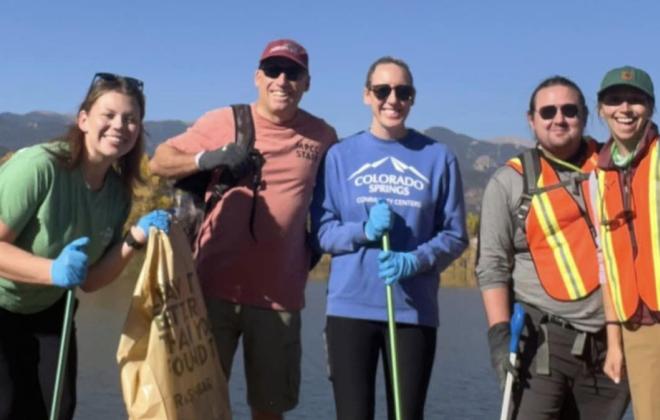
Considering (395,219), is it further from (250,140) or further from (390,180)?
(250,140)

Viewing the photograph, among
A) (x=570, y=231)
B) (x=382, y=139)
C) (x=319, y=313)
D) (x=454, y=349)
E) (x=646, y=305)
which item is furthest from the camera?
(x=319, y=313)

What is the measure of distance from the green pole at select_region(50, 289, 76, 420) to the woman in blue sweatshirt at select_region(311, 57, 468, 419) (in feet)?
3.77

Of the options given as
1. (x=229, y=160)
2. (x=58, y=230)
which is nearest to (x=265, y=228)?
(x=229, y=160)

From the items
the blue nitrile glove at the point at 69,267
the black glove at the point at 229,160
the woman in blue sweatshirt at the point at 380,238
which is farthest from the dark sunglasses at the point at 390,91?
the blue nitrile glove at the point at 69,267

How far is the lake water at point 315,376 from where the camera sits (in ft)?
43.3

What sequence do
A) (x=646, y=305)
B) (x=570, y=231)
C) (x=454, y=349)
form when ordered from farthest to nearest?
(x=454, y=349) → (x=570, y=231) → (x=646, y=305)

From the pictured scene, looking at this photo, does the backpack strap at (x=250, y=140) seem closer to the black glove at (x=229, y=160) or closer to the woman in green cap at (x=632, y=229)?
the black glove at (x=229, y=160)

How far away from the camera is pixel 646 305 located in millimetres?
3826

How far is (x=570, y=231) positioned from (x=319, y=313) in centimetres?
2337

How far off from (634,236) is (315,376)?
12.6 m

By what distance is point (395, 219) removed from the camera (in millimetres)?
4352

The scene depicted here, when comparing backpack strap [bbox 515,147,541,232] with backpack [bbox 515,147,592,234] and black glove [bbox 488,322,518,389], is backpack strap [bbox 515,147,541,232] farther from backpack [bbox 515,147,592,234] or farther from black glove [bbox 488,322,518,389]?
black glove [bbox 488,322,518,389]

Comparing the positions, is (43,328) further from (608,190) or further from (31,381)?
(608,190)

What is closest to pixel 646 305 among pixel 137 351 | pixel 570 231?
pixel 570 231
